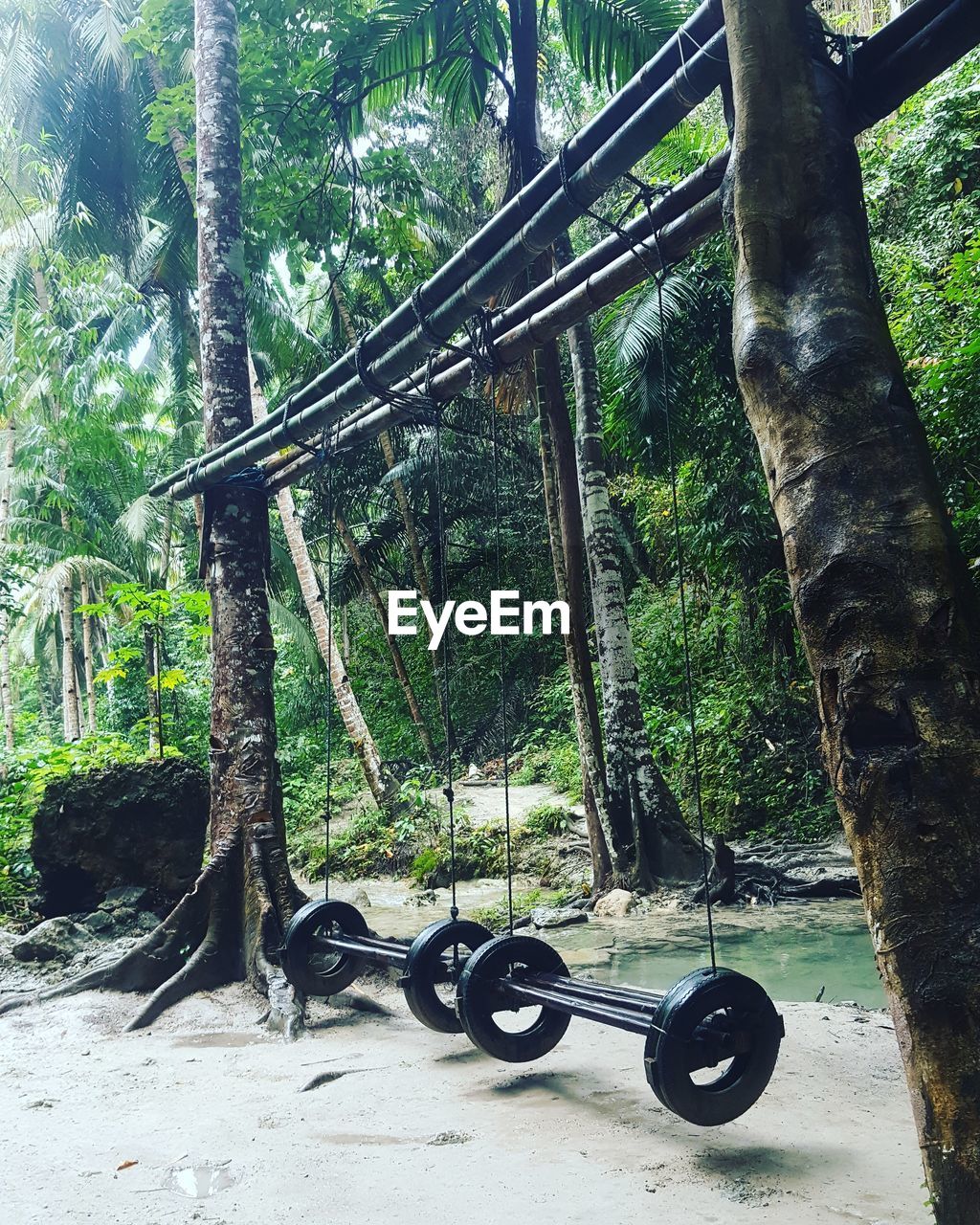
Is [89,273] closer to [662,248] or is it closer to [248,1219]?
[662,248]

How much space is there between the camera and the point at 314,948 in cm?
550

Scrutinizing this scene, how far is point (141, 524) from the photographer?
880 inches

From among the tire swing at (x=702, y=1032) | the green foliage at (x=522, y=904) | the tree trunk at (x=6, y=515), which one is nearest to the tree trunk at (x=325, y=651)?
the green foliage at (x=522, y=904)

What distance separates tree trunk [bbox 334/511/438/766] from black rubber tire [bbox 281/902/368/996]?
42.8 ft

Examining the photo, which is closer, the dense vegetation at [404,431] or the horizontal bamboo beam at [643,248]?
the horizontal bamboo beam at [643,248]

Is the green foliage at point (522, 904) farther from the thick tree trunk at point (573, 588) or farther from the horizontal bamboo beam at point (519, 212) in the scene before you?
the horizontal bamboo beam at point (519, 212)

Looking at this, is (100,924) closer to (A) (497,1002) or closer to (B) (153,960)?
(B) (153,960)

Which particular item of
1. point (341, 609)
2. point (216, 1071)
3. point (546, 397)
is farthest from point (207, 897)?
point (341, 609)

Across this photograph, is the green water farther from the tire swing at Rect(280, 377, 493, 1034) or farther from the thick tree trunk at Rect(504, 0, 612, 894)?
the tire swing at Rect(280, 377, 493, 1034)

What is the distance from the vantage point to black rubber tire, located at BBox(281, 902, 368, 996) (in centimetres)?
547

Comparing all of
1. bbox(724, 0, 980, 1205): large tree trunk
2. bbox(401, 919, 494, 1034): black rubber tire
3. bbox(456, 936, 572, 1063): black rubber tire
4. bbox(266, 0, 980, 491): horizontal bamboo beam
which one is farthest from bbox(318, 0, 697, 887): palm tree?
bbox(724, 0, 980, 1205): large tree trunk

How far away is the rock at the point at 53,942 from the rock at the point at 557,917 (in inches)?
161

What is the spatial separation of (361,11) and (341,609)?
14131mm

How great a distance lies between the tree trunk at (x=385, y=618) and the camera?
19.2m
